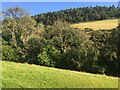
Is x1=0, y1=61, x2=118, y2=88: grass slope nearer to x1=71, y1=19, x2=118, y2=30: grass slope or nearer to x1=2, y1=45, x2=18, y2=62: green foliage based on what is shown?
x1=2, y1=45, x2=18, y2=62: green foliage

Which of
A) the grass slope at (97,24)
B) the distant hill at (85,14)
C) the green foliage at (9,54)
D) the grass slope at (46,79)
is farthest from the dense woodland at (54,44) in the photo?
the distant hill at (85,14)

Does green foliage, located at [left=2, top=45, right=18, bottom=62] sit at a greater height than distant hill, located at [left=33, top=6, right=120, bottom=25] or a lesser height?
lesser

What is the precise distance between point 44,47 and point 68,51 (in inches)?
227

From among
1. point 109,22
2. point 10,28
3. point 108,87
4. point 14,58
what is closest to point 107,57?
point 14,58

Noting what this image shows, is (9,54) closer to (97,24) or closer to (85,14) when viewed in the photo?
(97,24)

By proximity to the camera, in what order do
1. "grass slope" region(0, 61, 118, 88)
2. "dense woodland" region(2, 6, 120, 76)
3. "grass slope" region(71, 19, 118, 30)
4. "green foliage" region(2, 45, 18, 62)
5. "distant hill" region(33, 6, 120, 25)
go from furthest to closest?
"distant hill" region(33, 6, 120, 25) → "grass slope" region(71, 19, 118, 30) → "green foliage" region(2, 45, 18, 62) → "dense woodland" region(2, 6, 120, 76) → "grass slope" region(0, 61, 118, 88)

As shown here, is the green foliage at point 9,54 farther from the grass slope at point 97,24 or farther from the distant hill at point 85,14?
the distant hill at point 85,14

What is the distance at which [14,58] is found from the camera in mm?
61656

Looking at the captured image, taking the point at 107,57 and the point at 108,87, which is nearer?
the point at 108,87

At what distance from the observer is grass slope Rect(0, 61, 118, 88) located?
60.8 feet

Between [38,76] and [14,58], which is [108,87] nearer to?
[38,76]

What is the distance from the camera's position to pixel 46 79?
65.1 ft

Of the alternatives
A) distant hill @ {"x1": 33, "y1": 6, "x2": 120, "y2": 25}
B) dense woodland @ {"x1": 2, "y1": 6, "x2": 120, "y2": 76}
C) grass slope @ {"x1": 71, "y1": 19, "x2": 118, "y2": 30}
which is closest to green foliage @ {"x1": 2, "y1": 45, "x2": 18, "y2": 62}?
dense woodland @ {"x1": 2, "y1": 6, "x2": 120, "y2": 76}

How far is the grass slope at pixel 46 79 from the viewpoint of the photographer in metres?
18.5
